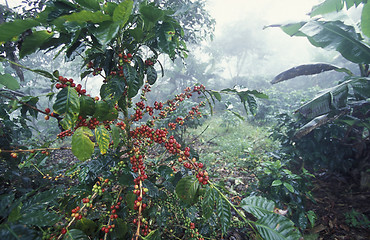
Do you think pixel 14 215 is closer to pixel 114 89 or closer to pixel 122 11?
pixel 114 89

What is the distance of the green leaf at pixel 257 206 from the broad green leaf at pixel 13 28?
105cm

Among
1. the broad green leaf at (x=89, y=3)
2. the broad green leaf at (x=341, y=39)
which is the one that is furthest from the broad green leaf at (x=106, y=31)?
the broad green leaf at (x=341, y=39)

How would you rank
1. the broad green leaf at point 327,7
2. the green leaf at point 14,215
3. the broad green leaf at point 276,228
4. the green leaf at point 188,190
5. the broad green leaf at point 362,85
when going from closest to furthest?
the green leaf at point 14,215 < the broad green leaf at point 276,228 < the green leaf at point 188,190 < the broad green leaf at point 362,85 < the broad green leaf at point 327,7

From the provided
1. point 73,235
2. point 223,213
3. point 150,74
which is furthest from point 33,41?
point 223,213

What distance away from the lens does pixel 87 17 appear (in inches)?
22.8

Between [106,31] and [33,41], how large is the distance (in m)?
0.29

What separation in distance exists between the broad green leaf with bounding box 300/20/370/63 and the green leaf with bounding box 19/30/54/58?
320 centimetres

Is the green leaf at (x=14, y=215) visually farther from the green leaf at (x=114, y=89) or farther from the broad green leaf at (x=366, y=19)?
the broad green leaf at (x=366, y=19)

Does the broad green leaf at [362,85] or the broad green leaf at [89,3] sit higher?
the broad green leaf at [362,85]

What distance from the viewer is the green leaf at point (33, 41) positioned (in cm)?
60

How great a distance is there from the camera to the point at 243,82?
15.7 metres

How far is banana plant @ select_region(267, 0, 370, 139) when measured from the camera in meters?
2.16

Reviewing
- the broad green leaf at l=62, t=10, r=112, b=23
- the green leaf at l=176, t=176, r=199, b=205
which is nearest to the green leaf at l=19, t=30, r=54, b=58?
the broad green leaf at l=62, t=10, r=112, b=23

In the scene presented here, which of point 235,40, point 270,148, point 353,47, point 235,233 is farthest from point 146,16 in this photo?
point 235,40
